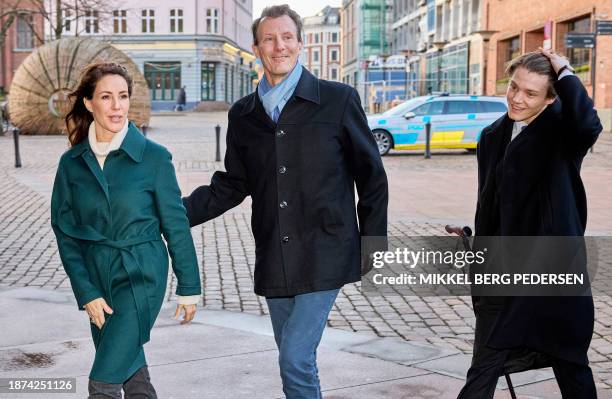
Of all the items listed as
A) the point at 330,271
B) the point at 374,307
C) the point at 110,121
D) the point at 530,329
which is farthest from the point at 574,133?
the point at 374,307

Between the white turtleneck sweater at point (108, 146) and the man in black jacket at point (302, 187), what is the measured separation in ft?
0.93

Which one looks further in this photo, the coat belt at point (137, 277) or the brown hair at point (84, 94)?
the brown hair at point (84, 94)

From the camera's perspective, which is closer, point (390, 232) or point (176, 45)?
point (390, 232)

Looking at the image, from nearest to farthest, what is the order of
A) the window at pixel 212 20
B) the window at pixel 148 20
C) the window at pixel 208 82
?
the window at pixel 208 82, the window at pixel 148 20, the window at pixel 212 20

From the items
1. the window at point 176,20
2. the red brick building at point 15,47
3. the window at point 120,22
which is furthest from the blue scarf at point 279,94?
the window at point 120,22

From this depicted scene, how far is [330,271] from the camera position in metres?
3.35

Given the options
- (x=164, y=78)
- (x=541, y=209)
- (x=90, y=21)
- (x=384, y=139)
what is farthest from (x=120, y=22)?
(x=541, y=209)

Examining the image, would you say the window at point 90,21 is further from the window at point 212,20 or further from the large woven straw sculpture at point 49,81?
the window at point 212,20

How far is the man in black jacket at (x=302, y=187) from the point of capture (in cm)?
334

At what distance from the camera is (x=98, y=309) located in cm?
316

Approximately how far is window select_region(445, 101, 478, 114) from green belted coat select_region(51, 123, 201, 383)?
1825 cm

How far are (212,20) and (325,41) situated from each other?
79.4 metres

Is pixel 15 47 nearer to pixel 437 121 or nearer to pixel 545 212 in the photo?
pixel 437 121

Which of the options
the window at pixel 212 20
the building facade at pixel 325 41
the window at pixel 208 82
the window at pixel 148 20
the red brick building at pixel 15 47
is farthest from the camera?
the building facade at pixel 325 41
